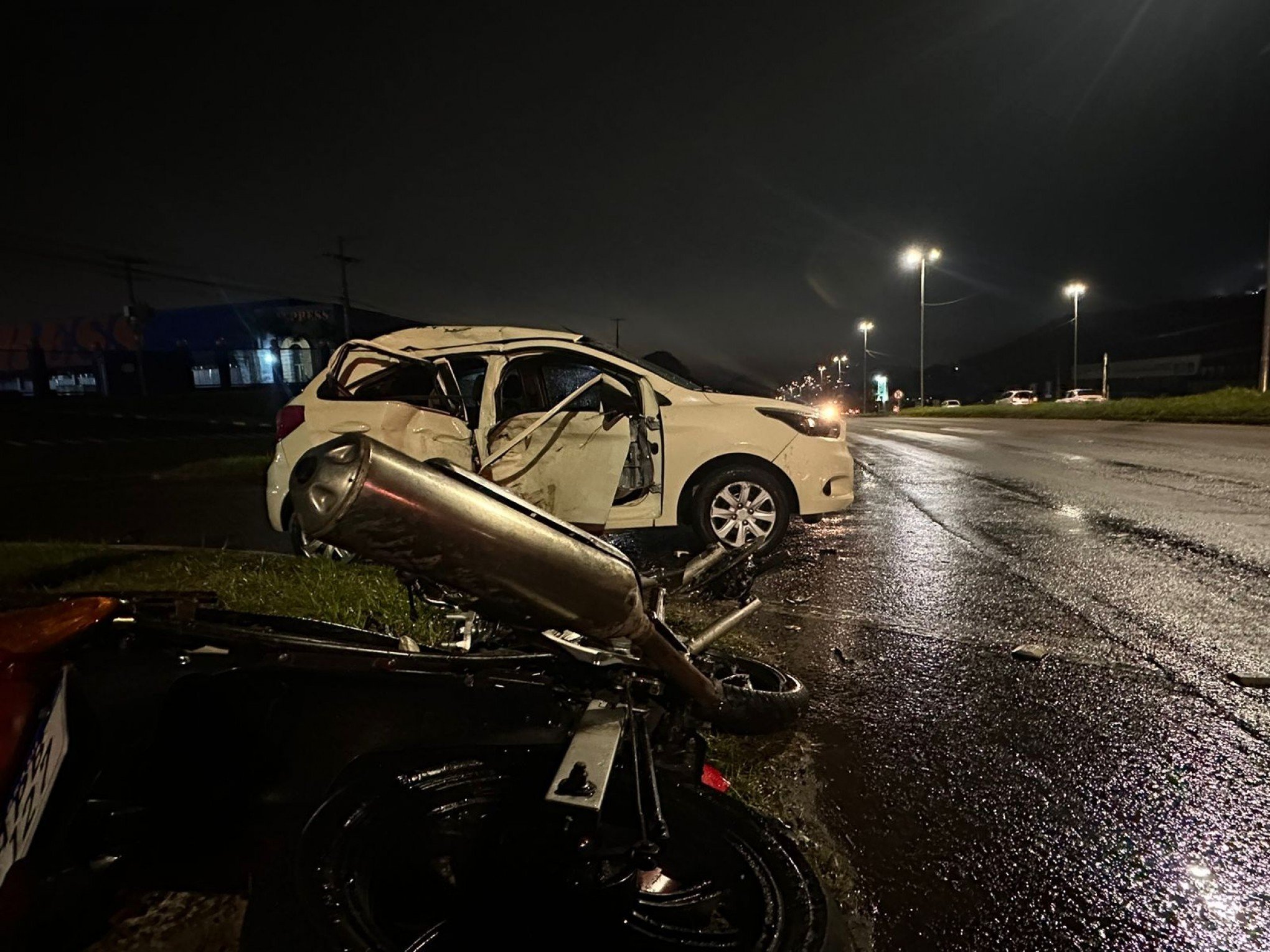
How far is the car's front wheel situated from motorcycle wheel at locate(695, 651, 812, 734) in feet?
9.99

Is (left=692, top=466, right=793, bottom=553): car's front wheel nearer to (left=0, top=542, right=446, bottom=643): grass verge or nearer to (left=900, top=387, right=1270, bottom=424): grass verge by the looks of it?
(left=0, top=542, right=446, bottom=643): grass verge

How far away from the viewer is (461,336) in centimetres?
587

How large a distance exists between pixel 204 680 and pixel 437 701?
1.88 feet

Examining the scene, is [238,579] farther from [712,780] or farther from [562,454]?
[712,780]

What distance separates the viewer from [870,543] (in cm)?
686

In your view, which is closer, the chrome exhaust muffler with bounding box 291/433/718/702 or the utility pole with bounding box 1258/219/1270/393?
the chrome exhaust muffler with bounding box 291/433/718/702

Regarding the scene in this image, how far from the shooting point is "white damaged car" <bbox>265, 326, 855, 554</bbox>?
5.46 metres

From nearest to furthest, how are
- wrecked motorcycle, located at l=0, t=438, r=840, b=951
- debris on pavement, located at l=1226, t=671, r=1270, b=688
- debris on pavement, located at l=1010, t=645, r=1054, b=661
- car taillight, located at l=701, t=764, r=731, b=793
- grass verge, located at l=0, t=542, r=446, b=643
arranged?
wrecked motorcycle, located at l=0, t=438, r=840, b=951
car taillight, located at l=701, t=764, r=731, b=793
debris on pavement, located at l=1226, t=671, r=1270, b=688
debris on pavement, located at l=1010, t=645, r=1054, b=661
grass verge, located at l=0, t=542, r=446, b=643

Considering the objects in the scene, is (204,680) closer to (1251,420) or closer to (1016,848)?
(1016,848)

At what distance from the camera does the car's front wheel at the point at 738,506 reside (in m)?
6.12

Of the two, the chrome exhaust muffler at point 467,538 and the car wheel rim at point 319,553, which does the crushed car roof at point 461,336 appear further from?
the chrome exhaust muffler at point 467,538

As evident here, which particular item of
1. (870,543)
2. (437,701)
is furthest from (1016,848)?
(870,543)

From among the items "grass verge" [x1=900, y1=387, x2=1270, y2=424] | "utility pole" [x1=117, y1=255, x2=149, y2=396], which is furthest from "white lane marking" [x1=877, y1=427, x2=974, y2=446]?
"utility pole" [x1=117, y1=255, x2=149, y2=396]

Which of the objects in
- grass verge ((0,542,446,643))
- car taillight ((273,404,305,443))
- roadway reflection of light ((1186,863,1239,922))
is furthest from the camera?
car taillight ((273,404,305,443))
